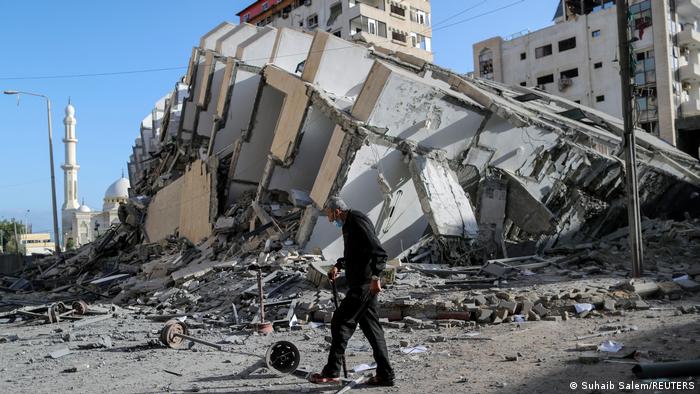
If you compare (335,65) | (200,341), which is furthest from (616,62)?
(200,341)

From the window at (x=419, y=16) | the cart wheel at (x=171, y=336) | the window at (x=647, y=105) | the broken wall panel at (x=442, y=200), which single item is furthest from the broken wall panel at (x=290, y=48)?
the window at (x=419, y=16)

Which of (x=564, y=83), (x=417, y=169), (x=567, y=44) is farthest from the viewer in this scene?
(x=567, y=44)

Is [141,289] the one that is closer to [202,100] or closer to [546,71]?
[202,100]

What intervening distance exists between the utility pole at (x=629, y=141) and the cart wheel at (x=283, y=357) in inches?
262

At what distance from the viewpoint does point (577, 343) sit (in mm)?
5523

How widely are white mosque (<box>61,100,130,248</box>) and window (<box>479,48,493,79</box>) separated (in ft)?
134

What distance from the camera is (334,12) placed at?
4572cm

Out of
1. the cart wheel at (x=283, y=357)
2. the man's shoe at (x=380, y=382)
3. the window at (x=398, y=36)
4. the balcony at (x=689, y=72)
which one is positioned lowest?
the man's shoe at (x=380, y=382)

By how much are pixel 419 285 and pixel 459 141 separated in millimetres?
4700

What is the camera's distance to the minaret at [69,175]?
65688 mm

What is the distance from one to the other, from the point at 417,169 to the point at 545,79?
2883cm

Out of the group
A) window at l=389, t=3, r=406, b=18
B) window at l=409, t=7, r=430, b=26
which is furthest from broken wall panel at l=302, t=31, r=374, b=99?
window at l=409, t=7, r=430, b=26

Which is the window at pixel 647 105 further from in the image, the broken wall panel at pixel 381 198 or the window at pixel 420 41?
the broken wall panel at pixel 381 198

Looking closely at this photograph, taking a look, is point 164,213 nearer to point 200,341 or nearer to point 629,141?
point 200,341
